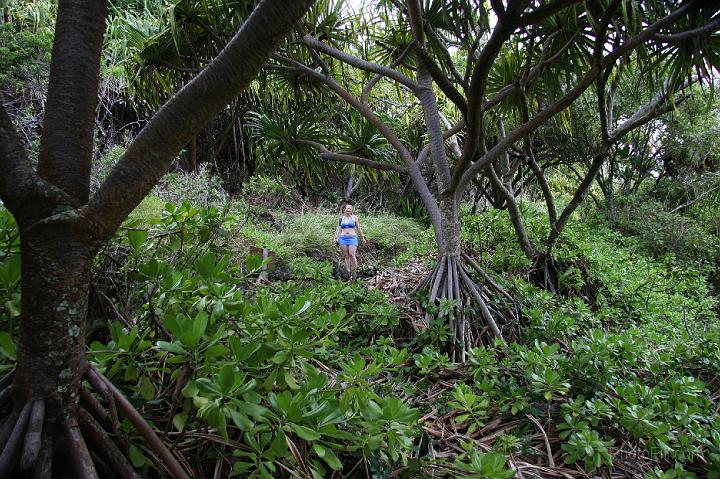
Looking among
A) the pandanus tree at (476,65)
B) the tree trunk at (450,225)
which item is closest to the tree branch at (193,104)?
the pandanus tree at (476,65)

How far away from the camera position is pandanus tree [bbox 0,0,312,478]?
74cm

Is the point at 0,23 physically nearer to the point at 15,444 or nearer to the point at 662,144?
the point at 15,444

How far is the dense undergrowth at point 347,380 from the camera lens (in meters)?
0.86

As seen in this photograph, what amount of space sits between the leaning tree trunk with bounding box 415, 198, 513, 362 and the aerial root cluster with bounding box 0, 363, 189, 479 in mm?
2151

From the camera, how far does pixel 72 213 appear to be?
772mm

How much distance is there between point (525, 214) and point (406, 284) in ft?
11.0

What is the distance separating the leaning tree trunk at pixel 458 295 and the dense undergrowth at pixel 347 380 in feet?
0.58

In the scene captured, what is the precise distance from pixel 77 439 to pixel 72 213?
423mm

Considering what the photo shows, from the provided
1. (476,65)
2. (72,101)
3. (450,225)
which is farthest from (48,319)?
(450,225)

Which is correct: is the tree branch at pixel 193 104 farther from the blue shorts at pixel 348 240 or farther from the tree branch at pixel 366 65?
the blue shorts at pixel 348 240

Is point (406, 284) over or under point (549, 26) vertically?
under

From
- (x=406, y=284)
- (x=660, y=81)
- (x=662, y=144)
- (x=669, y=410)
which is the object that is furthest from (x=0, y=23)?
(x=662, y=144)

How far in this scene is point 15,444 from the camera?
677 millimetres

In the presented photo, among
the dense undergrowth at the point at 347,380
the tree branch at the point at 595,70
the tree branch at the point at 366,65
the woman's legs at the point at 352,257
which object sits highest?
the tree branch at the point at 366,65
